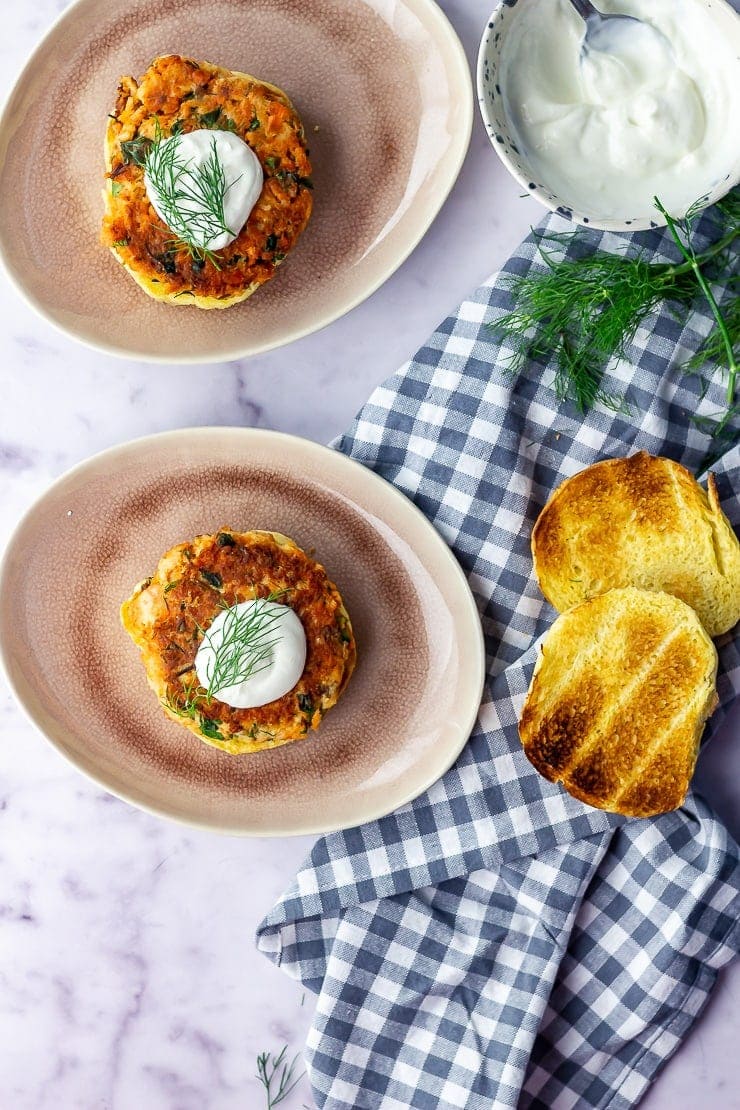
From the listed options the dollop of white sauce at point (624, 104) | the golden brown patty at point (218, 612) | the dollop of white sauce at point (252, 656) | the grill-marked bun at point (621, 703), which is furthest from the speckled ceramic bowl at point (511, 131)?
the dollop of white sauce at point (252, 656)

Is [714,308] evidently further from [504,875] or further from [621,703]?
[504,875]

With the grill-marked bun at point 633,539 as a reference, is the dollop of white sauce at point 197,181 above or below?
above

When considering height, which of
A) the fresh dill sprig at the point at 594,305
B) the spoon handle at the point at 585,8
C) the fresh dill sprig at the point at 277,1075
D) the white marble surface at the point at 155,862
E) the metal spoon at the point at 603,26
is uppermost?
the spoon handle at the point at 585,8

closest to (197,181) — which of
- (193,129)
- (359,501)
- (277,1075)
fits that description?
(193,129)

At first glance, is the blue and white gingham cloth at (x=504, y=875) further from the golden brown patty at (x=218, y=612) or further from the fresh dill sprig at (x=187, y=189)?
the fresh dill sprig at (x=187, y=189)

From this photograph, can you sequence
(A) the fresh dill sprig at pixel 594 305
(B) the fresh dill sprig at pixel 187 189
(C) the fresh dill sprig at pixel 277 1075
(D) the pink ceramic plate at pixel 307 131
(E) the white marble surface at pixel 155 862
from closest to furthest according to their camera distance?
1. (B) the fresh dill sprig at pixel 187 189
2. (A) the fresh dill sprig at pixel 594 305
3. (D) the pink ceramic plate at pixel 307 131
4. (E) the white marble surface at pixel 155 862
5. (C) the fresh dill sprig at pixel 277 1075

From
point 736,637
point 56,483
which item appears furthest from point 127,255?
point 736,637
